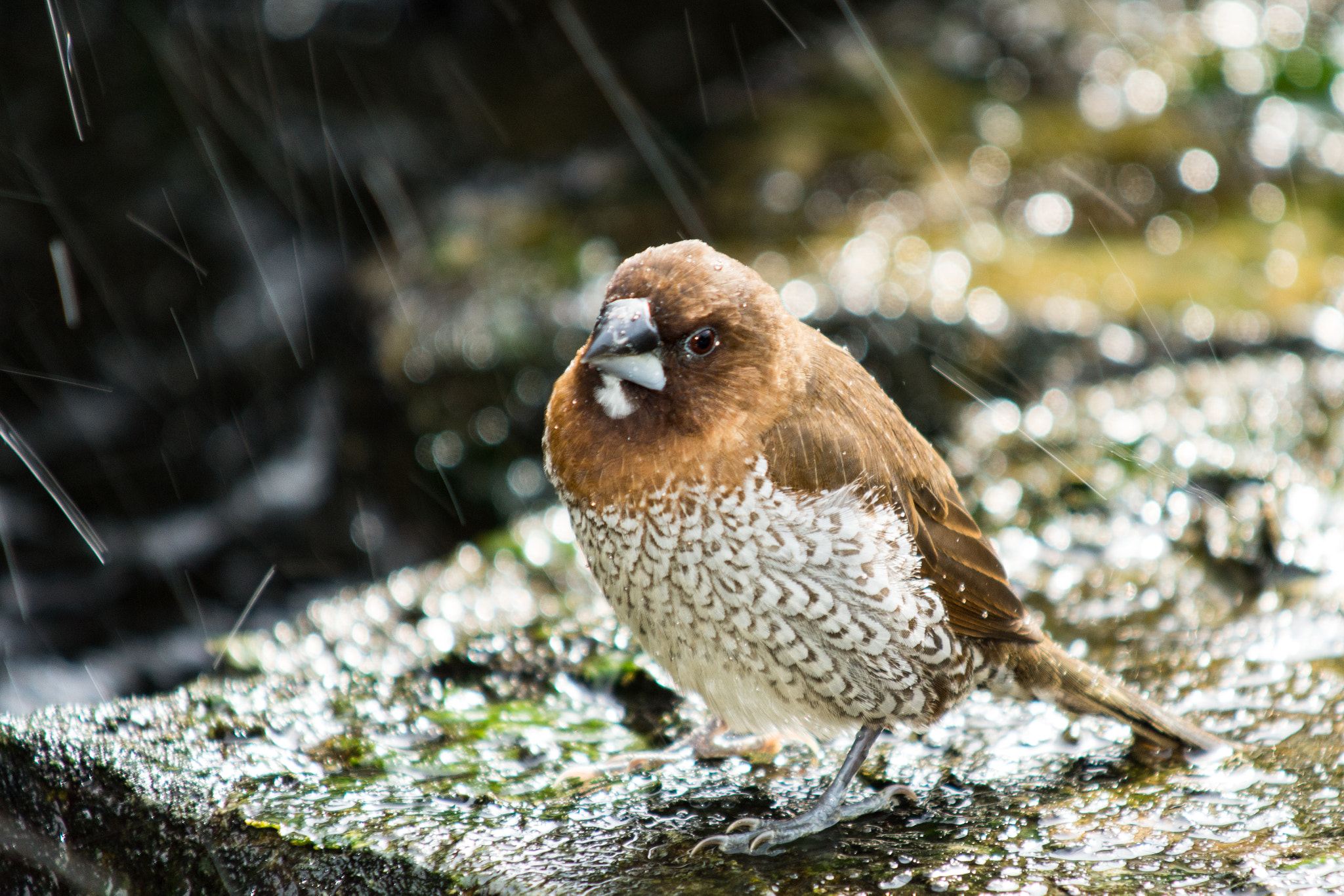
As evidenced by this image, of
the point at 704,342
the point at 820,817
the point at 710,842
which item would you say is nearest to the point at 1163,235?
the point at 704,342

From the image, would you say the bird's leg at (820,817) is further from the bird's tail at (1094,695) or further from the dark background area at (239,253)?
the dark background area at (239,253)

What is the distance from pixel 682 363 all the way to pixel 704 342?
8 centimetres

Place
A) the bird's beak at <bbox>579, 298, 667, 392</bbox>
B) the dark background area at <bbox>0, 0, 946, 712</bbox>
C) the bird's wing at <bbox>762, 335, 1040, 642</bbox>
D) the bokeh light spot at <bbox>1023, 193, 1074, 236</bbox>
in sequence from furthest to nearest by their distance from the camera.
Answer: the bokeh light spot at <bbox>1023, 193, 1074, 236</bbox> → the dark background area at <bbox>0, 0, 946, 712</bbox> → the bird's wing at <bbox>762, 335, 1040, 642</bbox> → the bird's beak at <bbox>579, 298, 667, 392</bbox>

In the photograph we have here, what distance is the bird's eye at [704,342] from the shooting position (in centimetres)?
284

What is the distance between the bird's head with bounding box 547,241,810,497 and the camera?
2.80m

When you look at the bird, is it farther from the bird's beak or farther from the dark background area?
the dark background area

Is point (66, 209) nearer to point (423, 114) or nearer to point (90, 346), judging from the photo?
point (90, 346)

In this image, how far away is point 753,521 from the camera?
279cm

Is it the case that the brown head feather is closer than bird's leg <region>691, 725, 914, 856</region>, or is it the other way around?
bird's leg <region>691, 725, 914, 856</region>

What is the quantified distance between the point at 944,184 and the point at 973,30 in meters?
2.46

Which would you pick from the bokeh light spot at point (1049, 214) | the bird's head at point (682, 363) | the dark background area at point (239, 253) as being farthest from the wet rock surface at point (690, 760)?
the bokeh light spot at point (1049, 214)

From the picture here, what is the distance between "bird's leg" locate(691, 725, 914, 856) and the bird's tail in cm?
52

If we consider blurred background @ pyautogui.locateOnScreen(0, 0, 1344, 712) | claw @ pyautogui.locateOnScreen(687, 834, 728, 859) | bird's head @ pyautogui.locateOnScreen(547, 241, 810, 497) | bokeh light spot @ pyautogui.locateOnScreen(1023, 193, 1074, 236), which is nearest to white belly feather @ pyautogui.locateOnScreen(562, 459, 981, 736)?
bird's head @ pyautogui.locateOnScreen(547, 241, 810, 497)

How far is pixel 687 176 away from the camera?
7820 mm
